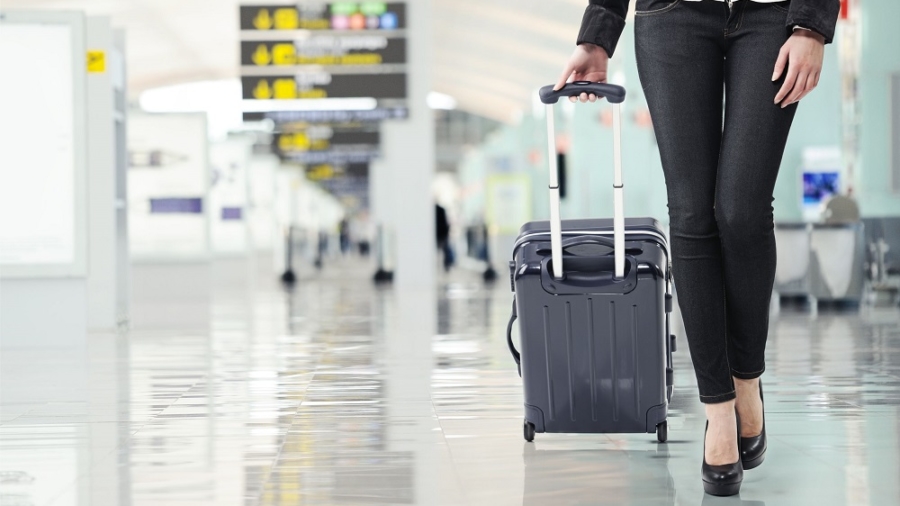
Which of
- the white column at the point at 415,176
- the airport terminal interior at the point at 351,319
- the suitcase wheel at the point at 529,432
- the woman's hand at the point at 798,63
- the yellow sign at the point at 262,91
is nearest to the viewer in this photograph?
the woman's hand at the point at 798,63

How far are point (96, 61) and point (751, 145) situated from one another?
787 centimetres

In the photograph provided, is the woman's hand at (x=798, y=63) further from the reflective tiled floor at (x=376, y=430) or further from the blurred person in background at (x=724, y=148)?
the reflective tiled floor at (x=376, y=430)

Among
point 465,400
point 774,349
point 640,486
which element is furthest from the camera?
point 774,349

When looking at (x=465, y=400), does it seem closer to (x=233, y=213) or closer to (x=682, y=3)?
(x=682, y=3)

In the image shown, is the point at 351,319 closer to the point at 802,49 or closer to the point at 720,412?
the point at 720,412

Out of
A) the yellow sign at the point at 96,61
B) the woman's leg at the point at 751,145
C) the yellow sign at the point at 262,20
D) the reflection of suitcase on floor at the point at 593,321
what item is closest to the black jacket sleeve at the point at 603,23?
the reflection of suitcase on floor at the point at 593,321

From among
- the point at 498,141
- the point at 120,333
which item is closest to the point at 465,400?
the point at 120,333

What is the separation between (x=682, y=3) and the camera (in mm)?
3012

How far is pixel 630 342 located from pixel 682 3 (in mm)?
1008

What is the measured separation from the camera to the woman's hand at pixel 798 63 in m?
2.88

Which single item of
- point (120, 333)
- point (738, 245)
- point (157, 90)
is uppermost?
point (157, 90)

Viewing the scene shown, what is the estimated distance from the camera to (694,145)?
9.90 ft

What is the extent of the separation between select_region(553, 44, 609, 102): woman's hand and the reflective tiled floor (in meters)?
1.01


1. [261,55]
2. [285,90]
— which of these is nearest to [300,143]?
[285,90]
